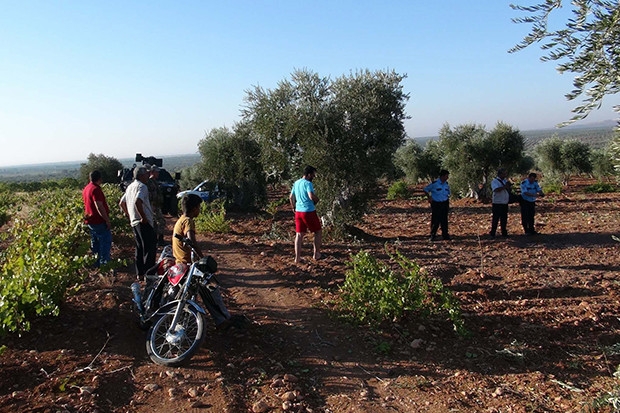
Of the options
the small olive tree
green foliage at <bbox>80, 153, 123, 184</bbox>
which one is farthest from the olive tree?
green foliage at <bbox>80, 153, 123, 184</bbox>

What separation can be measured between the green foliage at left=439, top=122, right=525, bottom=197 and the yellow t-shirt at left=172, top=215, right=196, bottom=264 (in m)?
18.4

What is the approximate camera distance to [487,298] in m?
6.45

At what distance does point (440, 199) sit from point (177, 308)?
7299 millimetres

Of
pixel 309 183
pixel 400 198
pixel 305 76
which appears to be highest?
pixel 305 76

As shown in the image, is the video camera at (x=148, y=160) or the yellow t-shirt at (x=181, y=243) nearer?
the yellow t-shirt at (x=181, y=243)

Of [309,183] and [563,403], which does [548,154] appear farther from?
[563,403]

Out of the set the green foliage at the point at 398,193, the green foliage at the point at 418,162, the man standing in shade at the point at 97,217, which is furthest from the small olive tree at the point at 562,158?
the man standing in shade at the point at 97,217

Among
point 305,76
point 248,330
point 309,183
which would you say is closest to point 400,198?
point 305,76

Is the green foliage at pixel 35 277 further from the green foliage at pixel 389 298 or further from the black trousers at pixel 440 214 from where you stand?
the black trousers at pixel 440 214

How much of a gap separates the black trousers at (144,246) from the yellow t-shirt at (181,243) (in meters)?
1.52

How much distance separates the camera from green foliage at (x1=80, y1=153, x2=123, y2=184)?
33219 millimetres

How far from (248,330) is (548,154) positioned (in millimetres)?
30088

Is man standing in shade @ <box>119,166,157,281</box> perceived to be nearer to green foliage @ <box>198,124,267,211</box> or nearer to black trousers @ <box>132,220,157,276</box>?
black trousers @ <box>132,220,157,276</box>

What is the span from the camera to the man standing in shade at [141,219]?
6383 millimetres
